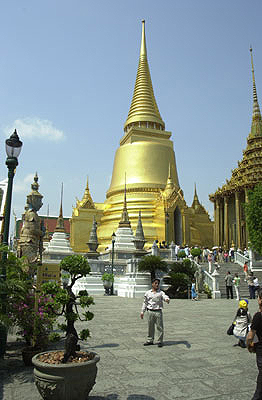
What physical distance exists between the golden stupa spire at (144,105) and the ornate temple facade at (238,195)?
1034 cm

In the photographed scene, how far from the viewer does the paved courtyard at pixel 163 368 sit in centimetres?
427

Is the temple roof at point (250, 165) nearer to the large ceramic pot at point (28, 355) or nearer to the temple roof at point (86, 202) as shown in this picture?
the temple roof at point (86, 202)

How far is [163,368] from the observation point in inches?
207

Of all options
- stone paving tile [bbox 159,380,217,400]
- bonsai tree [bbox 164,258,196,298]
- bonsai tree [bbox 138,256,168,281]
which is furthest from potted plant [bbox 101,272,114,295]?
stone paving tile [bbox 159,380,217,400]

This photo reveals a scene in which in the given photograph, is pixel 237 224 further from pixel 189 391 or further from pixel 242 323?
pixel 189 391

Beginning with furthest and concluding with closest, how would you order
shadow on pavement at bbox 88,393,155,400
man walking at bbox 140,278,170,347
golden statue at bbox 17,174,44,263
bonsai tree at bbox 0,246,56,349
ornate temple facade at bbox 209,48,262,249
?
ornate temple facade at bbox 209,48,262,249 < golden statue at bbox 17,174,44,263 < man walking at bbox 140,278,170,347 < bonsai tree at bbox 0,246,56,349 < shadow on pavement at bbox 88,393,155,400

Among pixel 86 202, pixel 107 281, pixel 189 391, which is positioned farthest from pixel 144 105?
pixel 189 391

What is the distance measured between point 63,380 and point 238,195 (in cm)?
3712

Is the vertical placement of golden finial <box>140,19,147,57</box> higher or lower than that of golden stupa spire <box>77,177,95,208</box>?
higher

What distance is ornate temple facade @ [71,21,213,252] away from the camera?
33.2 metres

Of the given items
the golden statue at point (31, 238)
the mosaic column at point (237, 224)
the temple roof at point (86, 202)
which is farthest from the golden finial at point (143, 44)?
the golden statue at point (31, 238)

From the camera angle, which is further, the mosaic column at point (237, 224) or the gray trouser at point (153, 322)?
the mosaic column at point (237, 224)

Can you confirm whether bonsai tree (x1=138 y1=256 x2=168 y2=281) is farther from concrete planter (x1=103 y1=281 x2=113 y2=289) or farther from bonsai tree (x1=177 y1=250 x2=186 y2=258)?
bonsai tree (x1=177 y1=250 x2=186 y2=258)

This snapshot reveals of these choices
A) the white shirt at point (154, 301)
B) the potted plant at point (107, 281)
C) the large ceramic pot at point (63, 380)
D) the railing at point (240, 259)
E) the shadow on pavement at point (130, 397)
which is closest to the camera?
the large ceramic pot at point (63, 380)
